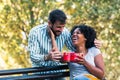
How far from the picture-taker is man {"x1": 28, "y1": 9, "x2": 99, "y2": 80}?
2.57 metres

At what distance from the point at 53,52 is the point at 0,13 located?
164 inches

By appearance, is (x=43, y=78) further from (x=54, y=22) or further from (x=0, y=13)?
(x=0, y=13)

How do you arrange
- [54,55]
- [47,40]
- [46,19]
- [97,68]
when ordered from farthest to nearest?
[46,19] < [47,40] < [97,68] < [54,55]

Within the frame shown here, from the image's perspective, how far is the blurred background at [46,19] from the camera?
621cm

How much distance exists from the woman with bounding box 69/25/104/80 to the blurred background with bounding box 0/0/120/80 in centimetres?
335

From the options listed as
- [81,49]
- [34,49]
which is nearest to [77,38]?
[81,49]

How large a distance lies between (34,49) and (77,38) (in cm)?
32

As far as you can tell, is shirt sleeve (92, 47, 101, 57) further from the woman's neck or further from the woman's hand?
the woman's hand

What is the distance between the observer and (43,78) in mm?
2602

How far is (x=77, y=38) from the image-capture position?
2.70 metres

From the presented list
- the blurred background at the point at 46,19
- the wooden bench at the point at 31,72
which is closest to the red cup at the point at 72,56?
the wooden bench at the point at 31,72

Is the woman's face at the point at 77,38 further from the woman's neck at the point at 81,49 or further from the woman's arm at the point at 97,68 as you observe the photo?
the woman's arm at the point at 97,68

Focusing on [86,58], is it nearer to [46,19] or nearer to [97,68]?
[97,68]

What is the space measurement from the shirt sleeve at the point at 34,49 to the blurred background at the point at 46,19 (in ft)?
11.6
